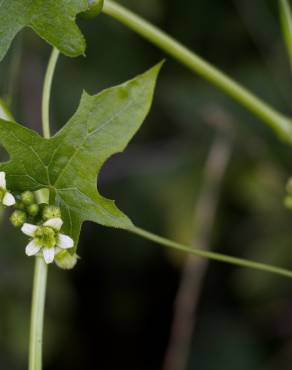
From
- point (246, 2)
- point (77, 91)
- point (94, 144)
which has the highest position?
point (246, 2)

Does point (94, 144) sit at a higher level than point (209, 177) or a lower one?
lower

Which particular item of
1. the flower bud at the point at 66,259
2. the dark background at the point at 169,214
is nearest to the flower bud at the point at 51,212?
the flower bud at the point at 66,259

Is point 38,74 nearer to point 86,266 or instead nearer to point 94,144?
point 86,266

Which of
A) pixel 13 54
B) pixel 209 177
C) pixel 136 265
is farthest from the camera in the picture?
pixel 136 265

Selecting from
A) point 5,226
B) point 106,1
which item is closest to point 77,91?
point 5,226

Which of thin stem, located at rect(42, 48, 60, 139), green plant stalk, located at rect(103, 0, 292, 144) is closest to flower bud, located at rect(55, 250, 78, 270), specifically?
thin stem, located at rect(42, 48, 60, 139)

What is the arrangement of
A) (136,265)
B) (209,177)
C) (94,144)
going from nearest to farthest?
1. (94,144)
2. (209,177)
3. (136,265)
